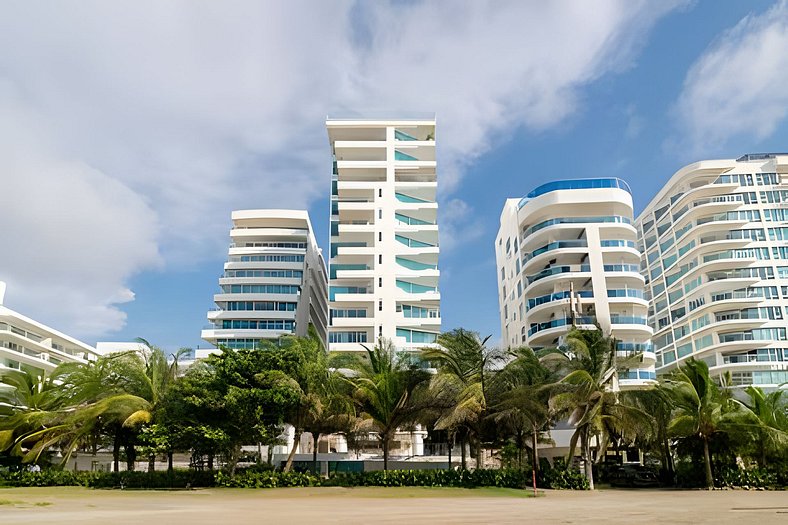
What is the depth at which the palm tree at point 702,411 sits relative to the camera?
33.1 metres

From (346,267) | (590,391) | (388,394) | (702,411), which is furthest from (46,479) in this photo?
Answer: (702,411)

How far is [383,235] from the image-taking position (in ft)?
204

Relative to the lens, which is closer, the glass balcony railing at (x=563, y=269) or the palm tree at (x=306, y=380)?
the palm tree at (x=306, y=380)

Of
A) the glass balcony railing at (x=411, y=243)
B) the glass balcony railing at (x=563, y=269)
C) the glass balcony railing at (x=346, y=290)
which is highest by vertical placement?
the glass balcony railing at (x=411, y=243)

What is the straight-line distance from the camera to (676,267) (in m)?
79.5

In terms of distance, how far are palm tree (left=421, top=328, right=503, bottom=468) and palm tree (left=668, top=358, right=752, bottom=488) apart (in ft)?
32.2

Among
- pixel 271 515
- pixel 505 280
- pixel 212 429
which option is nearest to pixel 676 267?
pixel 505 280

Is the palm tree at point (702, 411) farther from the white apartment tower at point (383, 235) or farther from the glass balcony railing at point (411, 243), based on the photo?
the glass balcony railing at point (411, 243)

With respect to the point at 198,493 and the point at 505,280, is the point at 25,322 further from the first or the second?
the point at 505,280

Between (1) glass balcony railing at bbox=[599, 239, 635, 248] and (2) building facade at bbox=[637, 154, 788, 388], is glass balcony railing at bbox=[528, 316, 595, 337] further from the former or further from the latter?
(2) building facade at bbox=[637, 154, 788, 388]

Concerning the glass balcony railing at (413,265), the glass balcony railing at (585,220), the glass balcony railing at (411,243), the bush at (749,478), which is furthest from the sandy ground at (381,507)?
the glass balcony railing at (585,220)

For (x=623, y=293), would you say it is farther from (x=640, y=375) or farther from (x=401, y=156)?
(x=401, y=156)

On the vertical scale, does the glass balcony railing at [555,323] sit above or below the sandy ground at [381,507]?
above

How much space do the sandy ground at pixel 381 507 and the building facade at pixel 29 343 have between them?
118ft
